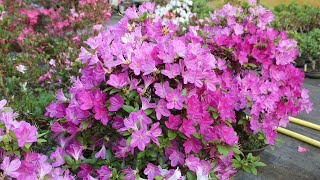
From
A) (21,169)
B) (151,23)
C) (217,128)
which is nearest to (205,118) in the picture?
(217,128)

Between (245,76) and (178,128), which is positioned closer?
(178,128)

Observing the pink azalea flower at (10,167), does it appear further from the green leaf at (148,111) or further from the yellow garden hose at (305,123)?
the yellow garden hose at (305,123)

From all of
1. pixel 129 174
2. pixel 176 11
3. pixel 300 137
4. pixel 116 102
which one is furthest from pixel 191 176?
pixel 176 11

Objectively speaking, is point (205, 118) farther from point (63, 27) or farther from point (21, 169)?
point (63, 27)

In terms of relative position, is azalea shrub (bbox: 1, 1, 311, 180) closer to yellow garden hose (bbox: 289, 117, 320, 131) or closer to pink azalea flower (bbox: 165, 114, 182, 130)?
pink azalea flower (bbox: 165, 114, 182, 130)

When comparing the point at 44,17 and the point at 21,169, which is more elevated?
the point at 21,169

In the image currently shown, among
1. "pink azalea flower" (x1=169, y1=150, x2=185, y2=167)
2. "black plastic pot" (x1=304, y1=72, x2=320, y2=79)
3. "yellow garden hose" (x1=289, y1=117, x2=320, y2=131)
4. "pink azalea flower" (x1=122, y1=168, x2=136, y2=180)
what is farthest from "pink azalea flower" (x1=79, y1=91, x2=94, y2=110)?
"black plastic pot" (x1=304, y1=72, x2=320, y2=79)

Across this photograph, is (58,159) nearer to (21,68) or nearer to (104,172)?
(104,172)
